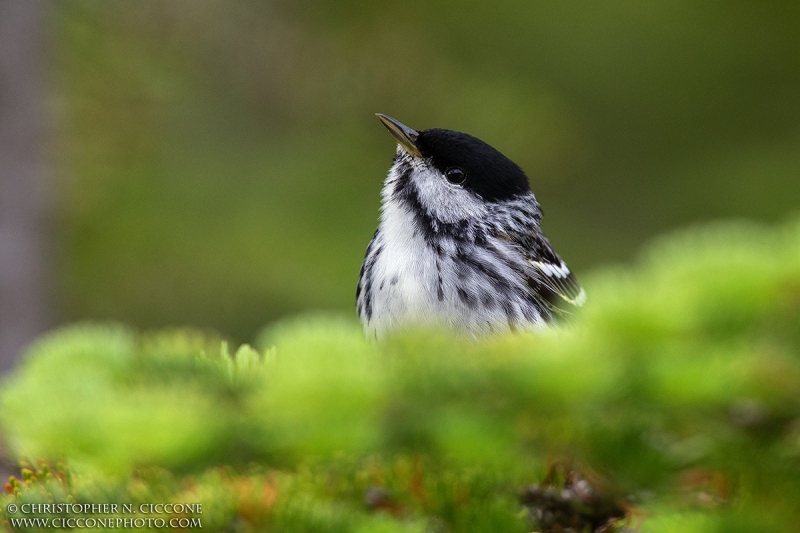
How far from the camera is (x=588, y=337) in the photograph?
959mm

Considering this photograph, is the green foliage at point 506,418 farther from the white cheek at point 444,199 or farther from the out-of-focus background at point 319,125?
the out-of-focus background at point 319,125

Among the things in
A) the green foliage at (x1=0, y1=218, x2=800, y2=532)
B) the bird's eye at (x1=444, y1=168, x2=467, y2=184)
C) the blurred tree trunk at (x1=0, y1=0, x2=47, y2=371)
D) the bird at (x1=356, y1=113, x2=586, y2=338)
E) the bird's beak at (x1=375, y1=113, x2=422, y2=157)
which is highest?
the blurred tree trunk at (x1=0, y1=0, x2=47, y2=371)

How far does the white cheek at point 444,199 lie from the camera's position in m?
2.90

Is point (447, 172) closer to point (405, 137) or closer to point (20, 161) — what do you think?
point (405, 137)

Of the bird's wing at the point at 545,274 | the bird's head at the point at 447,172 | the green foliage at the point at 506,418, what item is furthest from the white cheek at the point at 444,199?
the green foliage at the point at 506,418

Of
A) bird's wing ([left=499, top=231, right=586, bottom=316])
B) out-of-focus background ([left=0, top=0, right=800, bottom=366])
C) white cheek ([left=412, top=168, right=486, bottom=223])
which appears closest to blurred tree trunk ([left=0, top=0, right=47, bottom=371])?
out-of-focus background ([left=0, top=0, right=800, bottom=366])

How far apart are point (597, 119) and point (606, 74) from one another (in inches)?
19.0

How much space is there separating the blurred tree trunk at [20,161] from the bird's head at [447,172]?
2758mm

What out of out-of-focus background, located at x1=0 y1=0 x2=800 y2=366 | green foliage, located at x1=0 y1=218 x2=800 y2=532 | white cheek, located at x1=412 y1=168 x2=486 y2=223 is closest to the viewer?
green foliage, located at x1=0 y1=218 x2=800 y2=532

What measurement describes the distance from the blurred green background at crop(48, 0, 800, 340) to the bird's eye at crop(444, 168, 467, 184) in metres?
2.27

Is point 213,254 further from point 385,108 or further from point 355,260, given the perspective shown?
Answer: point 385,108

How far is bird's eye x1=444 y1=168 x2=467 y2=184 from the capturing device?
120 inches

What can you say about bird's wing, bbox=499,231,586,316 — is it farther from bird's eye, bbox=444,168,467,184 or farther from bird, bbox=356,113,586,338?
bird's eye, bbox=444,168,467,184

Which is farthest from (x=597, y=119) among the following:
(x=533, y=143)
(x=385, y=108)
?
(x=385, y=108)
